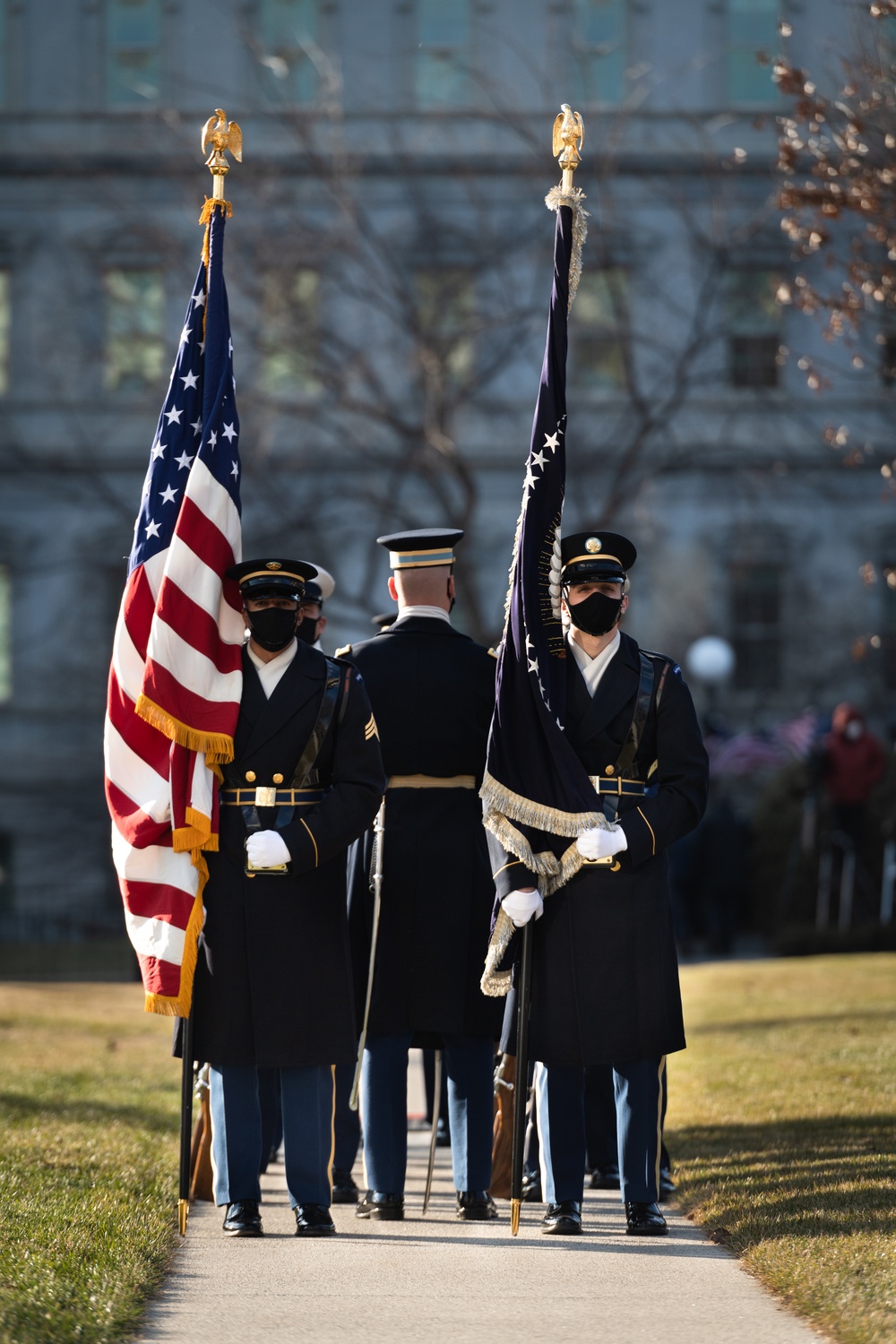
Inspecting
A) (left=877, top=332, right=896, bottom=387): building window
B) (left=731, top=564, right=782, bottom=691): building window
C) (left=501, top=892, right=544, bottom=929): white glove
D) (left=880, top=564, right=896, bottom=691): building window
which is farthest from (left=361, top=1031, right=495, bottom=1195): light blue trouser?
(left=731, top=564, right=782, bottom=691): building window

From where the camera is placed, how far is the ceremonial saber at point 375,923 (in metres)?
7.10

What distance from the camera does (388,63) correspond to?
30.0 m

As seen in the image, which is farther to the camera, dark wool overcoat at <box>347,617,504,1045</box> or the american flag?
dark wool overcoat at <box>347,617,504,1045</box>

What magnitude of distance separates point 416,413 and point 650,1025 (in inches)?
754

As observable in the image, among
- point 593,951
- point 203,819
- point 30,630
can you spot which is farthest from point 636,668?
point 30,630

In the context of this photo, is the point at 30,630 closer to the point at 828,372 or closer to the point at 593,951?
the point at 828,372

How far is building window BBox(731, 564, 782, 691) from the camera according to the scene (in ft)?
102

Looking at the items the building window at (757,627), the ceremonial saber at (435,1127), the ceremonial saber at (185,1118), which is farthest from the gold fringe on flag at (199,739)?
the building window at (757,627)

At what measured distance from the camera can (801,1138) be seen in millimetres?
8367

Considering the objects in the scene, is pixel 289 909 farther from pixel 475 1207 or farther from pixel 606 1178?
pixel 606 1178

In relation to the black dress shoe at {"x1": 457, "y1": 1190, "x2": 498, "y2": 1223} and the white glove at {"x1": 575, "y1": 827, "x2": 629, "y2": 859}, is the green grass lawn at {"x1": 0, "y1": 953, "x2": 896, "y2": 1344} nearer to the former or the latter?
the black dress shoe at {"x1": 457, "y1": 1190, "x2": 498, "y2": 1223}

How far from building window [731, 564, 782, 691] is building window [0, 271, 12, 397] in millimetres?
12216

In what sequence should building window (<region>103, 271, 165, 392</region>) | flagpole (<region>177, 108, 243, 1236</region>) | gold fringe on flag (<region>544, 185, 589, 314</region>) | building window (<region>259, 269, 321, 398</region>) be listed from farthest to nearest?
building window (<region>103, 271, 165, 392</region>) → building window (<region>259, 269, 321, 398</region>) → gold fringe on flag (<region>544, 185, 589, 314</region>) → flagpole (<region>177, 108, 243, 1236</region>)

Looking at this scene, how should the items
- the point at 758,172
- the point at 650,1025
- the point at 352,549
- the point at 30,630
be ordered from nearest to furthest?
the point at 650,1025 < the point at 758,172 < the point at 352,549 < the point at 30,630
